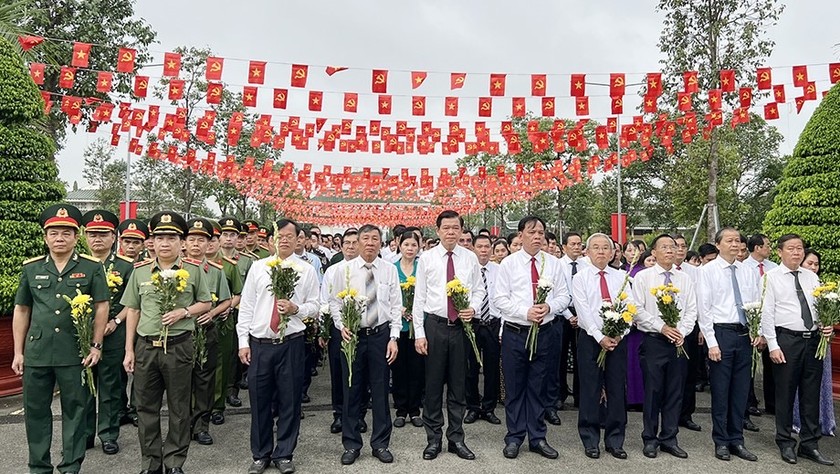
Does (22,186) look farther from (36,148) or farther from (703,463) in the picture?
(703,463)

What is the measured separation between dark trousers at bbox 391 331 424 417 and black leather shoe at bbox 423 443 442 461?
1.05 metres

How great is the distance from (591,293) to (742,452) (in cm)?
176

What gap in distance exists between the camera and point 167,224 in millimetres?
4090

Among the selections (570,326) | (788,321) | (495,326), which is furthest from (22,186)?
(788,321)

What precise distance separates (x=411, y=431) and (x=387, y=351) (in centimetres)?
116

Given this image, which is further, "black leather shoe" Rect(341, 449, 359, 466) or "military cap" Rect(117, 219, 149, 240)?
"military cap" Rect(117, 219, 149, 240)

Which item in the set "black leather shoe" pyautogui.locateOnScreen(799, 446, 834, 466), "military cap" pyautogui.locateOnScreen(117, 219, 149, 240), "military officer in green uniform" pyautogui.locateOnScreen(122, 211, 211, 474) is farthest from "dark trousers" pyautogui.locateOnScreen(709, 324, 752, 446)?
"military cap" pyautogui.locateOnScreen(117, 219, 149, 240)

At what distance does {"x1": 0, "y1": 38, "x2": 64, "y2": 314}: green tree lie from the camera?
19.6 ft

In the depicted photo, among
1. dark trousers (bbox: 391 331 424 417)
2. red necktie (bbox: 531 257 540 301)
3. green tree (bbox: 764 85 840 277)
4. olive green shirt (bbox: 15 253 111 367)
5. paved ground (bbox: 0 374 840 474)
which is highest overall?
green tree (bbox: 764 85 840 277)

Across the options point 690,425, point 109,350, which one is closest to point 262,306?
point 109,350

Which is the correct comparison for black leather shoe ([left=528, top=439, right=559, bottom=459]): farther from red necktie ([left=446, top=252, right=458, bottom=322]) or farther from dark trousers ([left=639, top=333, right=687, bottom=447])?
red necktie ([left=446, top=252, right=458, bottom=322])

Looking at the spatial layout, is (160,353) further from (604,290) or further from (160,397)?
(604,290)

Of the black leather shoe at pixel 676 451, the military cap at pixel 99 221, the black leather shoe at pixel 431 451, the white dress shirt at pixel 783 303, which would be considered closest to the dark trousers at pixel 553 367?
the black leather shoe at pixel 431 451

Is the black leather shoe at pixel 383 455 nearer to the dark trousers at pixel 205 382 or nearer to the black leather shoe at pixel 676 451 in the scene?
the dark trousers at pixel 205 382
